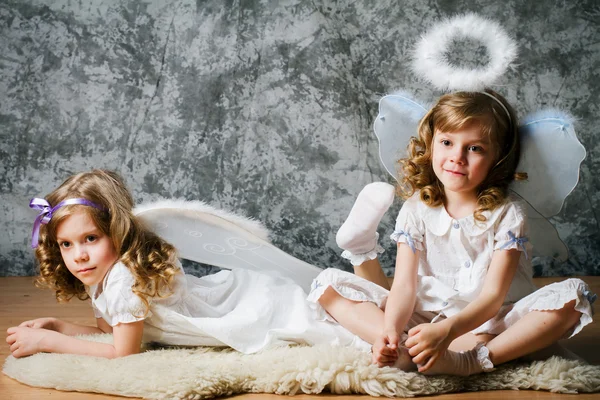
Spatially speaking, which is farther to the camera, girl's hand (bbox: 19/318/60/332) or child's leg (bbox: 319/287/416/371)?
girl's hand (bbox: 19/318/60/332)

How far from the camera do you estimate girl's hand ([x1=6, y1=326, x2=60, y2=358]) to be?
5.22 ft

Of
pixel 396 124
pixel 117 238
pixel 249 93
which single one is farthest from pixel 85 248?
pixel 249 93

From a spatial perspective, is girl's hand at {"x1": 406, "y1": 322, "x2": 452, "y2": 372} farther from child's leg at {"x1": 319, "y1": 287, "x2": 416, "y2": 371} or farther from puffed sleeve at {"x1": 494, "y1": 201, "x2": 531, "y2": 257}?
puffed sleeve at {"x1": 494, "y1": 201, "x2": 531, "y2": 257}

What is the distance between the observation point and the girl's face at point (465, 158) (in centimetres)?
152

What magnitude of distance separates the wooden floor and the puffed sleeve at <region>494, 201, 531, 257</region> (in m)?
0.28

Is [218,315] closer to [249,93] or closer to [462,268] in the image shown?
[462,268]

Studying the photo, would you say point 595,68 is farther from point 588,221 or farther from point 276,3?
point 276,3

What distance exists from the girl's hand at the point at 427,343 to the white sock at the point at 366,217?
15.6 inches

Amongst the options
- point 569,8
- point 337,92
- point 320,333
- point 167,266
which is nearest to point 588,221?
point 569,8

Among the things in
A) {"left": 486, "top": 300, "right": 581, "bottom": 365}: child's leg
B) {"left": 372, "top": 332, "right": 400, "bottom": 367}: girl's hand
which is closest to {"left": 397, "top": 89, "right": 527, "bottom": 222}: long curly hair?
{"left": 486, "top": 300, "right": 581, "bottom": 365}: child's leg

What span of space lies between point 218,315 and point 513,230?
66 centimetres

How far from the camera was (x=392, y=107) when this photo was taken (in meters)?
1.73

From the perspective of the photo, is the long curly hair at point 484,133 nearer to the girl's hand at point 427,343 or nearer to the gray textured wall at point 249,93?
the girl's hand at point 427,343

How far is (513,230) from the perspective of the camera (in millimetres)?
1521
